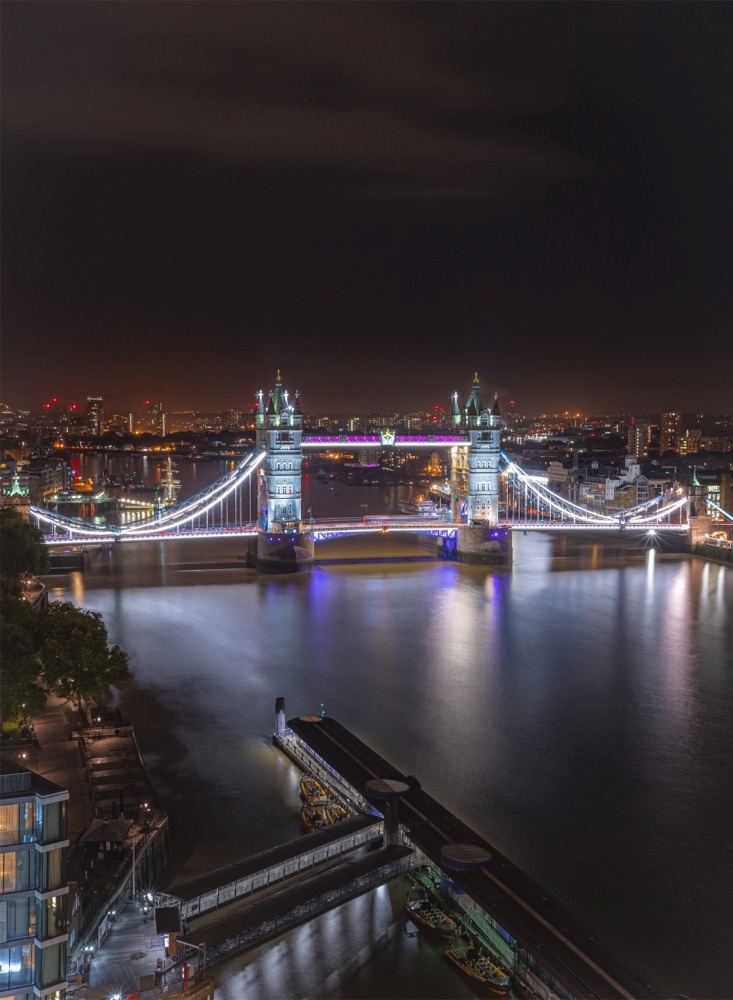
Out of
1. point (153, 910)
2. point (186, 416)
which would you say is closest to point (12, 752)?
point (153, 910)

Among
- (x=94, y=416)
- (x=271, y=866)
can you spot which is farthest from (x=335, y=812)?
(x=94, y=416)

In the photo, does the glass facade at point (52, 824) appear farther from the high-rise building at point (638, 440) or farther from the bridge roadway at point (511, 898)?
the high-rise building at point (638, 440)

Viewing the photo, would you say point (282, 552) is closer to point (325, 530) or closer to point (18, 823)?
point (325, 530)

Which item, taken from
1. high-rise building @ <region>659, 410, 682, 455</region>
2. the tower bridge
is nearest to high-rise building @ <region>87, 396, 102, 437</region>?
high-rise building @ <region>659, 410, 682, 455</region>

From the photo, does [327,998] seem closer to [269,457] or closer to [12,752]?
[12,752]

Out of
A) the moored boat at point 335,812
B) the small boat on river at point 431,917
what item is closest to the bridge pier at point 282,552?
the moored boat at point 335,812

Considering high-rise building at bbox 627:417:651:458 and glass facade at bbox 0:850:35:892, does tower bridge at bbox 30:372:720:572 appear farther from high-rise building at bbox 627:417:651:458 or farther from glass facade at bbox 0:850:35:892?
high-rise building at bbox 627:417:651:458
